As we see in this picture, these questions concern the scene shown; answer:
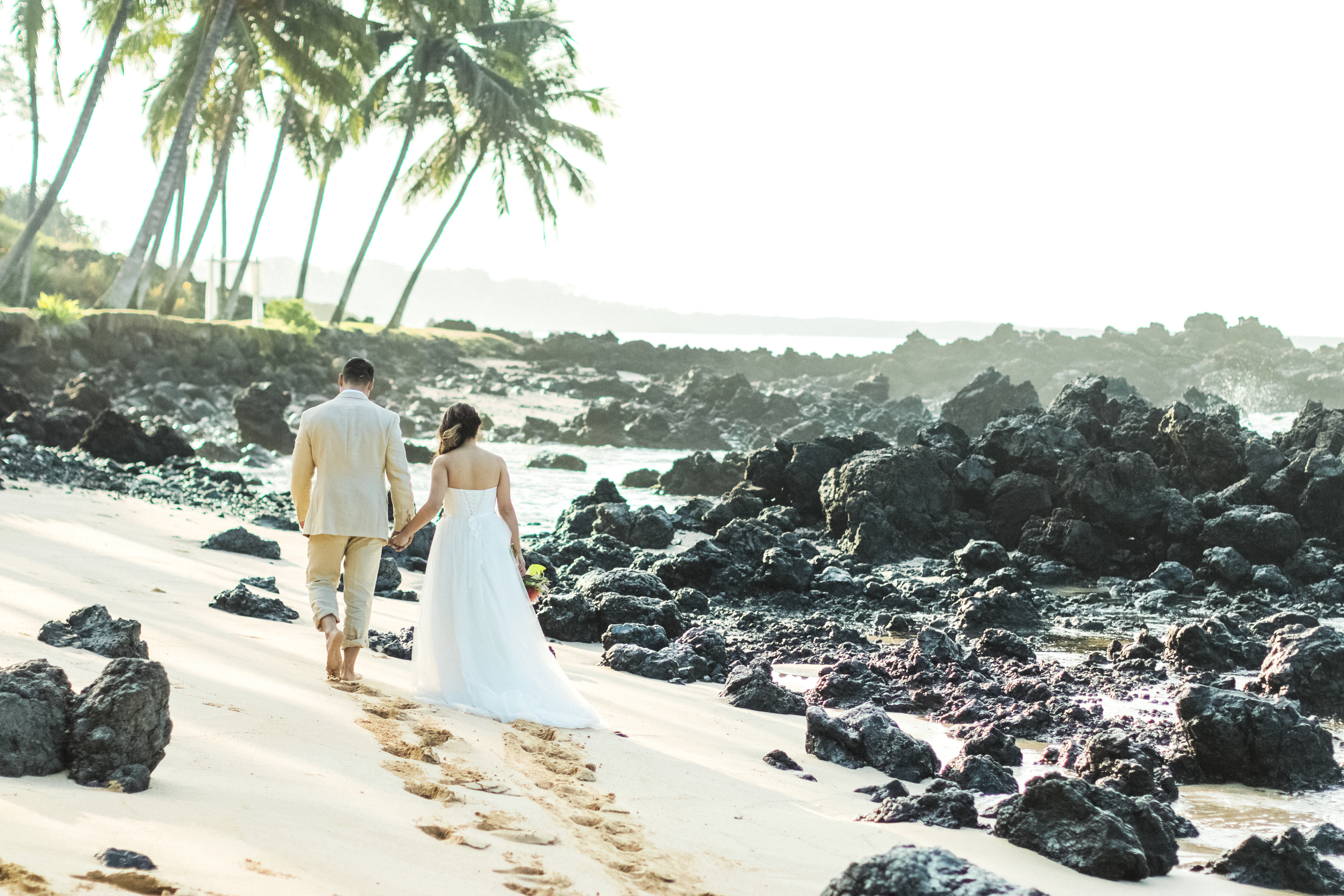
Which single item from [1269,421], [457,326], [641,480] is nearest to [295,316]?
[641,480]

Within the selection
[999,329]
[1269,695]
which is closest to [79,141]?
[1269,695]

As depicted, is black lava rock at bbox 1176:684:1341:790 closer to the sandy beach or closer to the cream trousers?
the sandy beach

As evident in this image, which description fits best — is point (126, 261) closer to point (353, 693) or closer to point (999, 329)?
point (353, 693)

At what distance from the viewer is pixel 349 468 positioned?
17.8 ft

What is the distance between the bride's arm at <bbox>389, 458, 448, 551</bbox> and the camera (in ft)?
17.2

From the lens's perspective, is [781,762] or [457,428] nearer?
[781,762]

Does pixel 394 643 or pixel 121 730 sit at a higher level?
pixel 121 730

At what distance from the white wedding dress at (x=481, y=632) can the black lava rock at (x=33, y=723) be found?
6.65 ft

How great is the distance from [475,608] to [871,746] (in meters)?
2.06

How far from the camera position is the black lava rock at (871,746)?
5012mm

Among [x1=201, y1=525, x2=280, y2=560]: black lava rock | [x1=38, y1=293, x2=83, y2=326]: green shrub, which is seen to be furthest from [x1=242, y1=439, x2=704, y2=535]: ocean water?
[x1=38, y1=293, x2=83, y2=326]: green shrub

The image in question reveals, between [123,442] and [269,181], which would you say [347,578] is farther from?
[269,181]

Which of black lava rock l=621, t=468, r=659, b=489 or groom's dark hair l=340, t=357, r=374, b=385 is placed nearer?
groom's dark hair l=340, t=357, r=374, b=385

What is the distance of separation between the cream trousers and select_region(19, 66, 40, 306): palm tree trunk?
2505 centimetres
